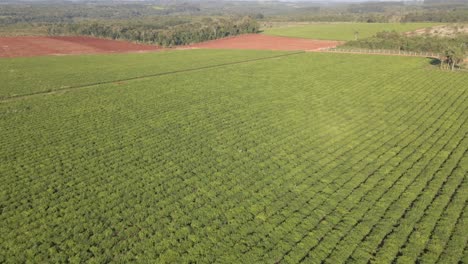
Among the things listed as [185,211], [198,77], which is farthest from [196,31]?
[185,211]

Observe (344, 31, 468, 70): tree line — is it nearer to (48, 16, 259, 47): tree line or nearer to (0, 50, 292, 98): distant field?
(0, 50, 292, 98): distant field

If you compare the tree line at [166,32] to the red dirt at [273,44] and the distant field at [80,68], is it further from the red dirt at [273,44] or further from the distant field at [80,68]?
the distant field at [80,68]

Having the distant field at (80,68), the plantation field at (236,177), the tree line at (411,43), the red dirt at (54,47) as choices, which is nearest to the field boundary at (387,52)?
the tree line at (411,43)

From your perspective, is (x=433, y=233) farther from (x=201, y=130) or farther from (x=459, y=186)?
(x=201, y=130)

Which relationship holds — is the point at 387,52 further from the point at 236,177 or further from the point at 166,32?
the point at 166,32

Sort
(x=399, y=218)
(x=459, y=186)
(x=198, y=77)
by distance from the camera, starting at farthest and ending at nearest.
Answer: (x=198, y=77) → (x=459, y=186) → (x=399, y=218)

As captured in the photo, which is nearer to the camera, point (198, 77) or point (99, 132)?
point (99, 132)
